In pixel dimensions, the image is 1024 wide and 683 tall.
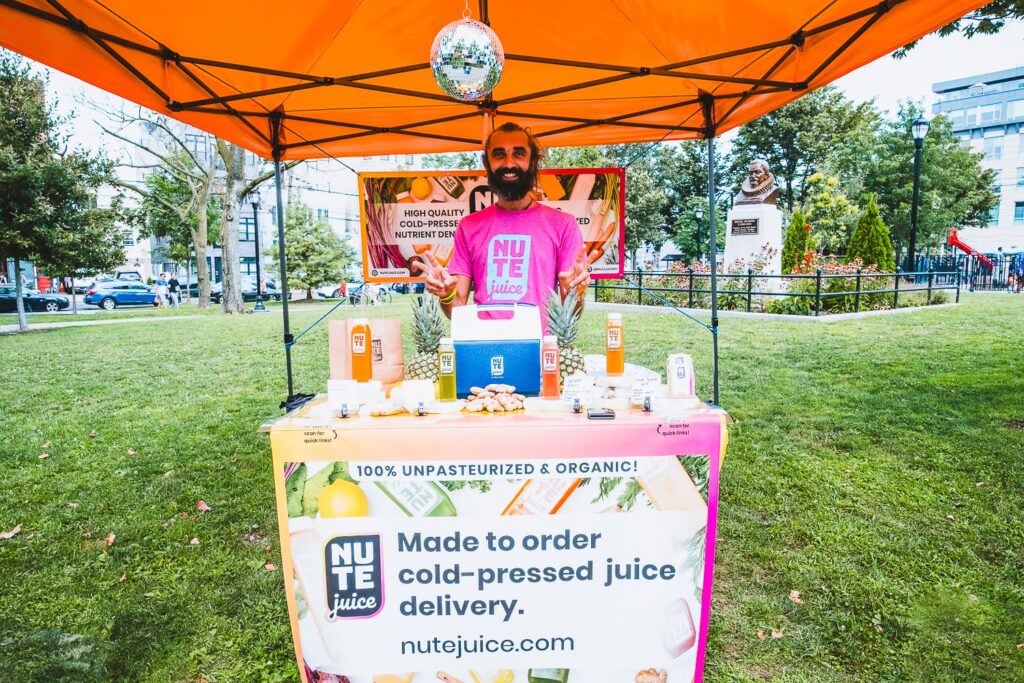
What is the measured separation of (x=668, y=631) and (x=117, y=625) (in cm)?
275

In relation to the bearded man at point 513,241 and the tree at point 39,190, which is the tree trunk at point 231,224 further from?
the bearded man at point 513,241

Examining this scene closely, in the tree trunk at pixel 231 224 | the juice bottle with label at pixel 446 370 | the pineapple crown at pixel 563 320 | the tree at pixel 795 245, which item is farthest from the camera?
the tree trunk at pixel 231 224

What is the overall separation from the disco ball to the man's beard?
1122mm

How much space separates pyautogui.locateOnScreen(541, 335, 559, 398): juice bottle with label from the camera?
240 centimetres

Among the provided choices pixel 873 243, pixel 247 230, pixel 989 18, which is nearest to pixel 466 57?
pixel 989 18

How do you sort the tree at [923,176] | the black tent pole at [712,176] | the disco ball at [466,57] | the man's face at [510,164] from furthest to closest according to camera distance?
1. the tree at [923,176]
2. the black tent pole at [712,176]
3. the man's face at [510,164]
4. the disco ball at [466,57]

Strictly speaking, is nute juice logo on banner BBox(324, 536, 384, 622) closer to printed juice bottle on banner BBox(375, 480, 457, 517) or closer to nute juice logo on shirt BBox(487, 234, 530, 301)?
printed juice bottle on banner BBox(375, 480, 457, 517)

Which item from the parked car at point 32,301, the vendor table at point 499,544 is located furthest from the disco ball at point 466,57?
the parked car at point 32,301

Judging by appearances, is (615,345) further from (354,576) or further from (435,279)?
(354,576)

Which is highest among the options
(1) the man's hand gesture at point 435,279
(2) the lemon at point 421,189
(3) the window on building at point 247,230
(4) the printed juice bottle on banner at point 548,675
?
(3) the window on building at point 247,230

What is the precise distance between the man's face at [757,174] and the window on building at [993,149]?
5231 cm

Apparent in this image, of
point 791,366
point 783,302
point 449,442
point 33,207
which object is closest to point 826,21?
point 449,442

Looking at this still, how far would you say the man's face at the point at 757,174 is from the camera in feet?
57.6

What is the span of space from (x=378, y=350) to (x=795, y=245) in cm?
1737
